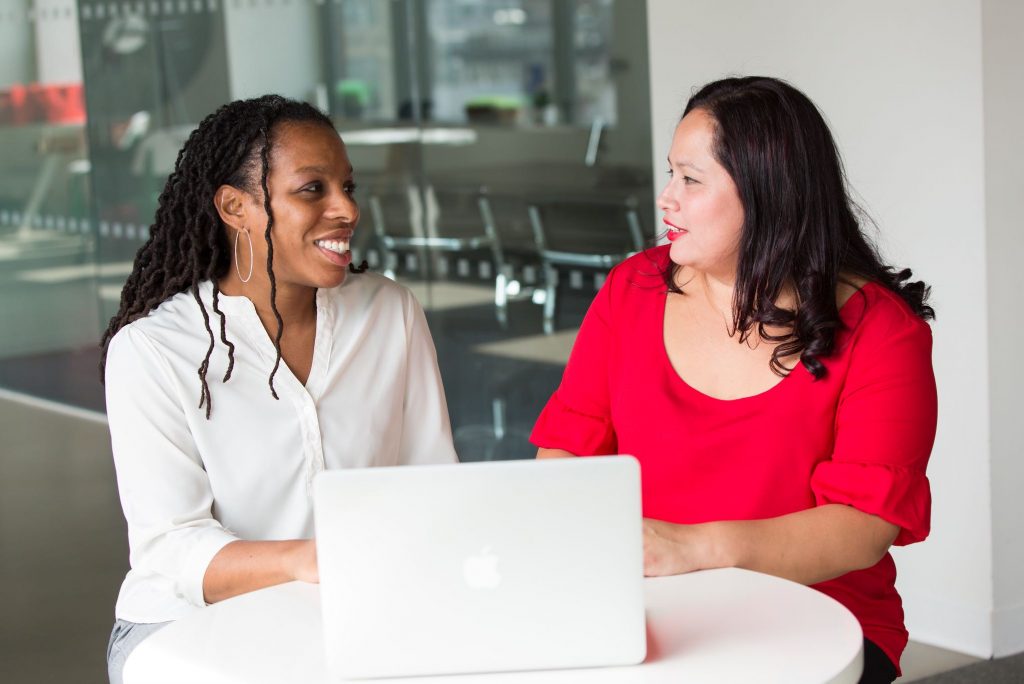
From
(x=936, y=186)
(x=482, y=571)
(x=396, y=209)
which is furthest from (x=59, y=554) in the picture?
(x=482, y=571)

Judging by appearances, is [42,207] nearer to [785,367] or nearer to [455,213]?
[455,213]

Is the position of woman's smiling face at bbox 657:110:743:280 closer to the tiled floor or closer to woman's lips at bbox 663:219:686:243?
woman's lips at bbox 663:219:686:243

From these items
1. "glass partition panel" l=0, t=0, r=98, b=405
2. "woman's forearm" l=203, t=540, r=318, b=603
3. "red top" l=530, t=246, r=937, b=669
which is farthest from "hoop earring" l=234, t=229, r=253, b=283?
"glass partition panel" l=0, t=0, r=98, b=405

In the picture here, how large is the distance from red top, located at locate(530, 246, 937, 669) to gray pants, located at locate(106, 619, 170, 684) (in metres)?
0.78

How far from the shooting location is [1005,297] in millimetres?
3227

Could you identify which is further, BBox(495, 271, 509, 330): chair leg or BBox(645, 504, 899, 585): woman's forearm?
BBox(495, 271, 509, 330): chair leg

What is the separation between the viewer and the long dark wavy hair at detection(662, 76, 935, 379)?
6.63ft

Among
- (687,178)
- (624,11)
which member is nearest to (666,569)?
(687,178)

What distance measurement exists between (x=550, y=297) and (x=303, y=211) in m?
3.67

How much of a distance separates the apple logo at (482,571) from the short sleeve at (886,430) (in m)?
0.71

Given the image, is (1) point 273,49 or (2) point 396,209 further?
(1) point 273,49

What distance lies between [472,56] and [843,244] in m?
3.99

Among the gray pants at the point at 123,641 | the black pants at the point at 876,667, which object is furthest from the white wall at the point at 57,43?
the black pants at the point at 876,667

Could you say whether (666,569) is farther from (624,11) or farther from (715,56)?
(624,11)
